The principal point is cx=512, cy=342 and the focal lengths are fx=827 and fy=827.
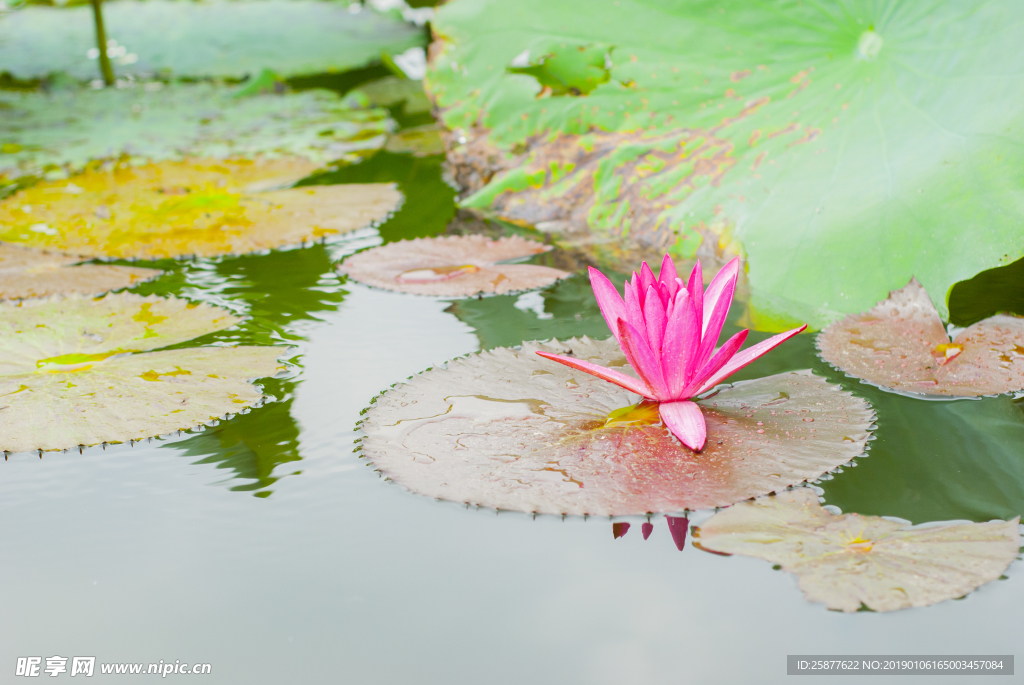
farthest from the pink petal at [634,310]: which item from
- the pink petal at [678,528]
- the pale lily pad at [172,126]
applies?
the pale lily pad at [172,126]

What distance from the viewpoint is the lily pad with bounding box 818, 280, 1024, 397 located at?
1.47 meters

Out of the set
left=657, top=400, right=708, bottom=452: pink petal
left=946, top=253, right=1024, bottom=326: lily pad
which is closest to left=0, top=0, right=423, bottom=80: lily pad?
left=946, top=253, right=1024, bottom=326: lily pad

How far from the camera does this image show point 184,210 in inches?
105

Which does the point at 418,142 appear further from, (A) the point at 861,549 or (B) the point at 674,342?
(A) the point at 861,549

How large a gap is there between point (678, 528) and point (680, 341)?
281mm

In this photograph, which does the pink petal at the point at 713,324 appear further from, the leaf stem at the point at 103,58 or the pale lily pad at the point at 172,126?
the leaf stem at the point at 103,58

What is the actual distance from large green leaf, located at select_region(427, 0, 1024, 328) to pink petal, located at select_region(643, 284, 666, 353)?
0.66m

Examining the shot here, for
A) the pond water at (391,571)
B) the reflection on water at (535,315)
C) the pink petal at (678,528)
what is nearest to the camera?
the pond water at (391,571)

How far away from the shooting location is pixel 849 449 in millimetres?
1215

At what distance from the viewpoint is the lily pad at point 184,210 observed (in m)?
2.42

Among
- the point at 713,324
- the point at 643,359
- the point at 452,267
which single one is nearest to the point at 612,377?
the point at 643,359

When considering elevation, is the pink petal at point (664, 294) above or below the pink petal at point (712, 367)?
above

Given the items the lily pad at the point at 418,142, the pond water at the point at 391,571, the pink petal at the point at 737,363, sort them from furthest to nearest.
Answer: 1. the lily pad at the point at 418,142
2. the pink petal at the point at 737,363
3. the pond water at the point at 391,571

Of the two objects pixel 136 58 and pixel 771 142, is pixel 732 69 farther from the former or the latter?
pixel 136 58
